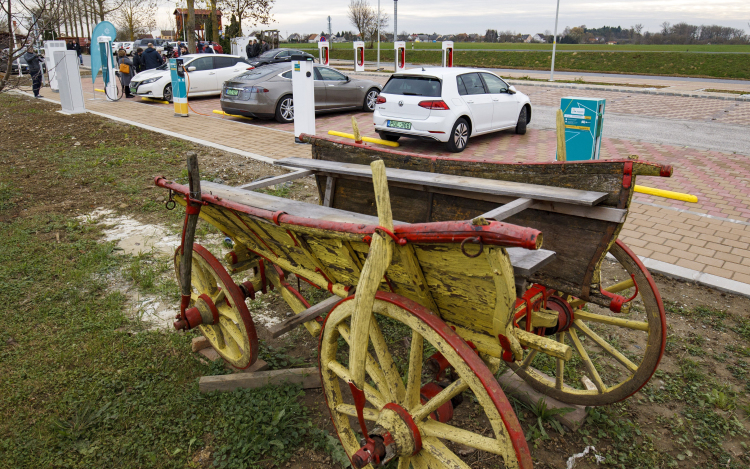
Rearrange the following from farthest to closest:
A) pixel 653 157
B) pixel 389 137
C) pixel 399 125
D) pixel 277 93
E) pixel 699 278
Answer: pixel 277 93 < pixel 389 137 < pixel 399 125 < pixel 653 157 < pixel 699 278

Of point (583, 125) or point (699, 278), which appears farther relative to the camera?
point (583, 125)

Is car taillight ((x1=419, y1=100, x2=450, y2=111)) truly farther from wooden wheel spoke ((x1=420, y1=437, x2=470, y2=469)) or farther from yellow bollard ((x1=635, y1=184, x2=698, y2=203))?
wooden wheel spoke ((x1=420, y1=437, x2=470, y2=469))

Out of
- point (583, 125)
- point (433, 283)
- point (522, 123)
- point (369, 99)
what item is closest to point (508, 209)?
point (433, 283)

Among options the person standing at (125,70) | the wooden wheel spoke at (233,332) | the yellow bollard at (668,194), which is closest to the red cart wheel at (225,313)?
Answer: the wooden wheel spoke at (233,332)

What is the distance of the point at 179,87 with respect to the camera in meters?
13.4

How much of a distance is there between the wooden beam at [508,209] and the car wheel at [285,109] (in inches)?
421

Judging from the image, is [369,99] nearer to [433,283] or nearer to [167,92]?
[167,92]

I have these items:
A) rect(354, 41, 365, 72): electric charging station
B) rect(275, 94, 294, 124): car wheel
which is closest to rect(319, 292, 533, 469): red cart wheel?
rect(275, 94, 294, 124): car wheel

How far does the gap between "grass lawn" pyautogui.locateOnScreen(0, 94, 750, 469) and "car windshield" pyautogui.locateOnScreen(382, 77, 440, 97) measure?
19.5 ft

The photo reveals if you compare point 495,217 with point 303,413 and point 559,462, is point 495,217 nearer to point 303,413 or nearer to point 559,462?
point 559,462

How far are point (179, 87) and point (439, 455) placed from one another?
13.3 meters

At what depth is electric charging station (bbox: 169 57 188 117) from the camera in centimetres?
1325

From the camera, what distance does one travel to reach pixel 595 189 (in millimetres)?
2680

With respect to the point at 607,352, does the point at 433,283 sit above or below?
above
